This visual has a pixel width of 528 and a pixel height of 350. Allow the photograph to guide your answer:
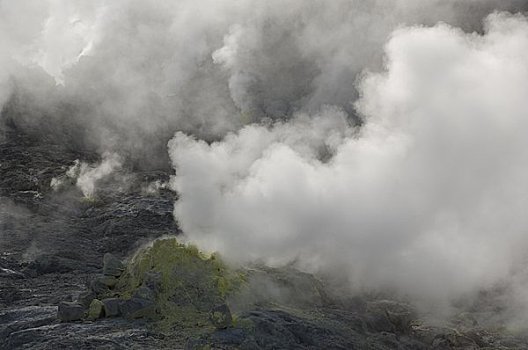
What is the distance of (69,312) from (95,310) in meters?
0.66

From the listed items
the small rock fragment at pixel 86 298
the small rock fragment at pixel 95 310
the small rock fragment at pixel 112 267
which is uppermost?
the small rock fragment at pixel 112 267

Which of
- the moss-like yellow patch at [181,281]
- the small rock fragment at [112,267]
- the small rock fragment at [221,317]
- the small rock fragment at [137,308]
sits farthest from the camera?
the small rock fragment at [112,267]

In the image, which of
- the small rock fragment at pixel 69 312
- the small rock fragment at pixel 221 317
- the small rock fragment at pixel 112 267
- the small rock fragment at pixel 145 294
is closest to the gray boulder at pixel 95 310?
the small rock fragment at pixel 69 312

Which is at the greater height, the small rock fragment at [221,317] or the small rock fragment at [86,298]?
the small rock fragment at [86,298]

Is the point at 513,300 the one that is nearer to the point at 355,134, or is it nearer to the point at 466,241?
the point at 466,241

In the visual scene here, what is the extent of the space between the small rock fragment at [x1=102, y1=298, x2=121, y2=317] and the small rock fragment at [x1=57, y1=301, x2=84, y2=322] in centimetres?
63

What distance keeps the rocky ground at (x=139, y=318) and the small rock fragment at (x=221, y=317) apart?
5 centimetres

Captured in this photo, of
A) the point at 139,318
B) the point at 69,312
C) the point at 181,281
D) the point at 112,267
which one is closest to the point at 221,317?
the point at 181,281

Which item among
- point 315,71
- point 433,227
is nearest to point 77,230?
point 433,227

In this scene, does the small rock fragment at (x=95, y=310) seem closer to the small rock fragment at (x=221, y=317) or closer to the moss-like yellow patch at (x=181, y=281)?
the moss-like yellow patch at (x=181, y=281)

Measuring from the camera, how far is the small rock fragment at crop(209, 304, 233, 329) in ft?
54.3

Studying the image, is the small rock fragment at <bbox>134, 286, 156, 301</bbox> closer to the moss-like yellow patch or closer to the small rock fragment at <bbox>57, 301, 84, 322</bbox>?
the moss-like yellow patch

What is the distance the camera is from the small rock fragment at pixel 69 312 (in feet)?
58.5

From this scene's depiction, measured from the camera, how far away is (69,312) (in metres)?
17.9
